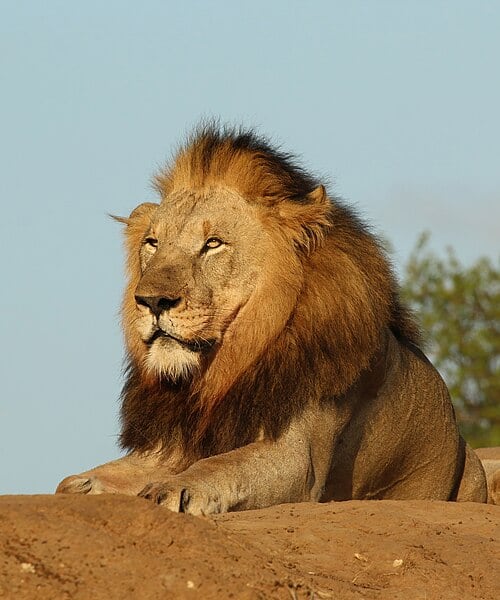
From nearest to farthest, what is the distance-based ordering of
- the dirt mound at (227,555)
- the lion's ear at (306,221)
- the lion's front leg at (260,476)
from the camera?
1. the dirt mound at (227,555)
2. the lion's front leg at (260,476)
3. the lion's ear at (306,221)

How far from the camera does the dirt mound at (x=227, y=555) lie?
15.1 ft

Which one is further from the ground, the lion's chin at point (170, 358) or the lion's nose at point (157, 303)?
the lion's nose at point (157, 303)

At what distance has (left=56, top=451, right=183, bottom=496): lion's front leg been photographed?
7.04m

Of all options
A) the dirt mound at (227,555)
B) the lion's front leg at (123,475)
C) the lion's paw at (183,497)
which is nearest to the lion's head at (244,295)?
the lion's front leg at (123,475)

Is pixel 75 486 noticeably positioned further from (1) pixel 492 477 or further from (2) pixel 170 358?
(1) pixel 492 477

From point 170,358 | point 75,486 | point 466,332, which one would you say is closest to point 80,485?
point 75,486

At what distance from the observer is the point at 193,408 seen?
24.8 ft

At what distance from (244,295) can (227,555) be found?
2774mm

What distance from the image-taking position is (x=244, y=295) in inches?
298

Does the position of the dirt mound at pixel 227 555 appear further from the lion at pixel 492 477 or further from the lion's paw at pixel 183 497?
the lion at pixel 492 477

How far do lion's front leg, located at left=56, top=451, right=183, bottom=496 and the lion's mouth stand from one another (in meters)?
0.62

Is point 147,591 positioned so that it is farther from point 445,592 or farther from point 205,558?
point 445,592

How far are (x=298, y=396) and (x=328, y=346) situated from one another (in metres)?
0.32

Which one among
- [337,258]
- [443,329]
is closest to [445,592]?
[337,258]
